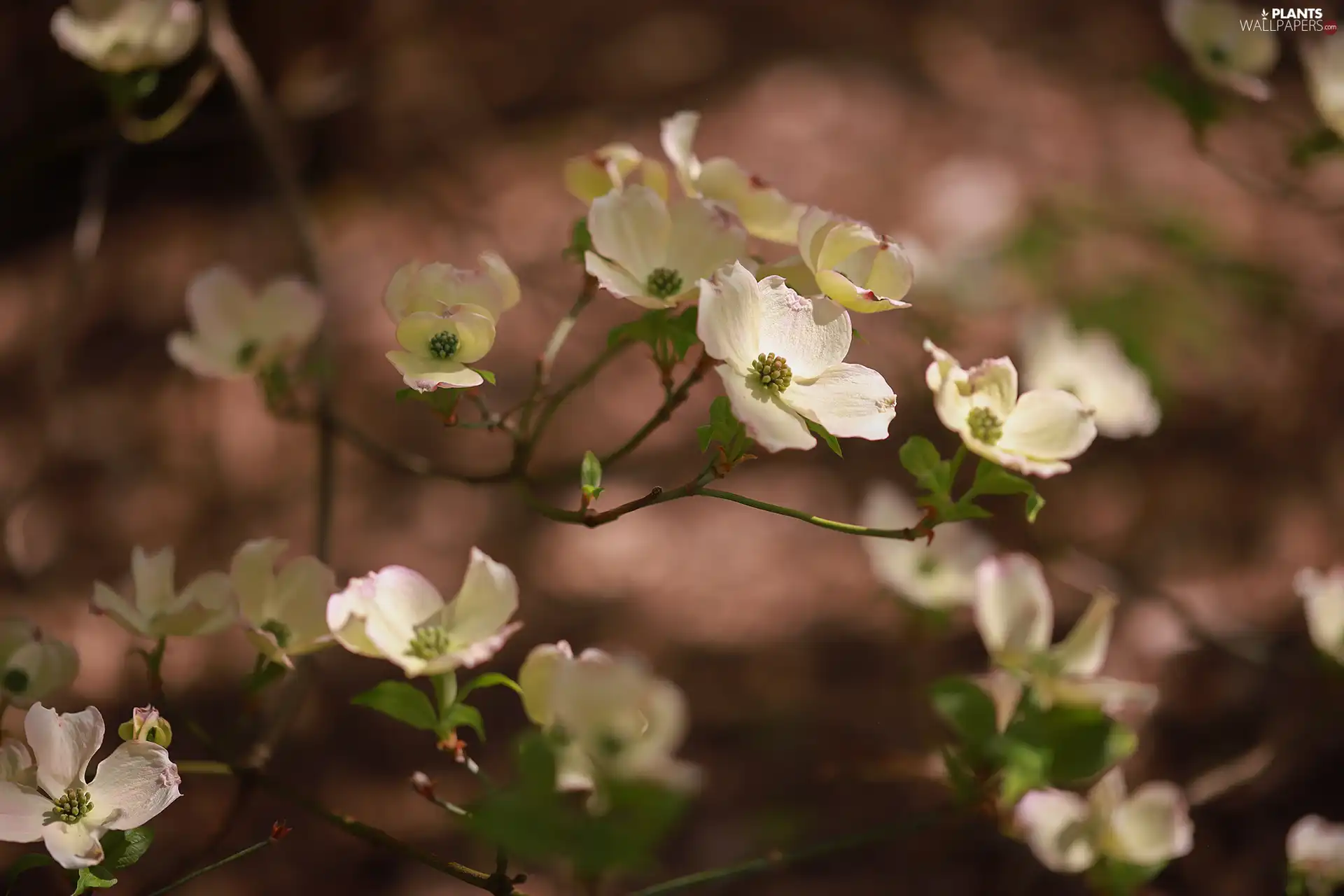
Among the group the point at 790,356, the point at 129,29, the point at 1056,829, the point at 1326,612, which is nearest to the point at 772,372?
the point at 790,356

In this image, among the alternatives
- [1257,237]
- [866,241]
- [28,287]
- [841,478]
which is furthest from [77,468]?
[1257,237]

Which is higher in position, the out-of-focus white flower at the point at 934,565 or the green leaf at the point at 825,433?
the green leaf at the point at 825,433

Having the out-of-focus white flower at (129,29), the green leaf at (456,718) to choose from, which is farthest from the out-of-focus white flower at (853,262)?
the out-of-focus white flower at (129,29)

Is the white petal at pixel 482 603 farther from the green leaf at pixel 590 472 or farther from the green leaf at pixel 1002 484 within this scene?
the green leaf at pixel 1002 484

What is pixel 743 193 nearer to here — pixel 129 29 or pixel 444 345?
pixel 444 345

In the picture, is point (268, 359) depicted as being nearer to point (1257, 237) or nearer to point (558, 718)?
point (558, 718)

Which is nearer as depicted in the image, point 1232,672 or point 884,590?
point 884,590
